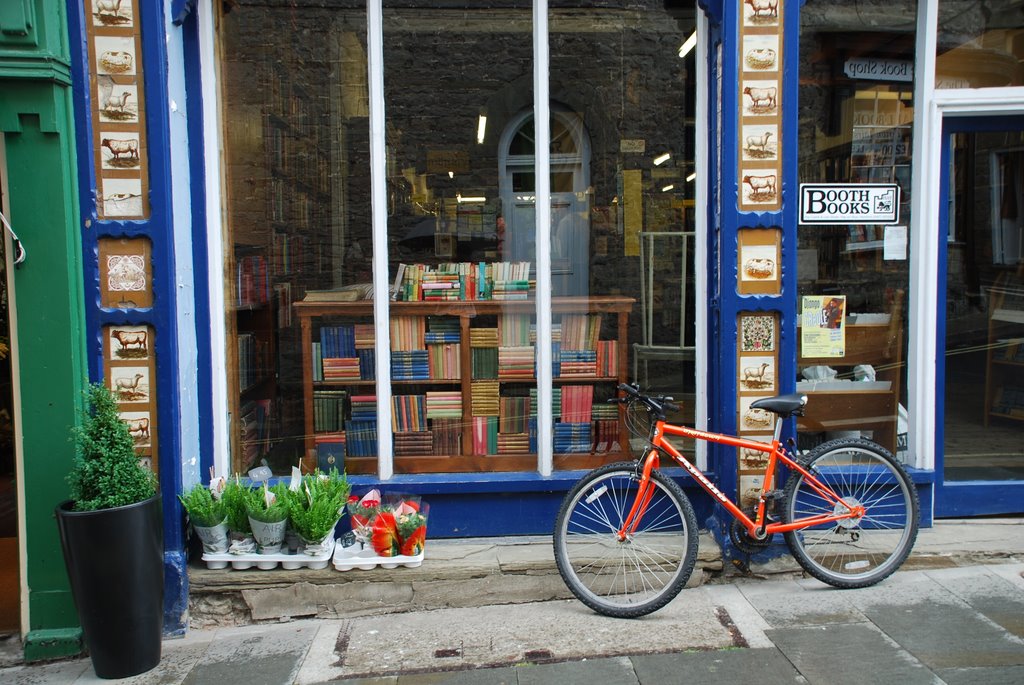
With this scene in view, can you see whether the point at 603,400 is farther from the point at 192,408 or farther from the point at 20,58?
the point at 20,58

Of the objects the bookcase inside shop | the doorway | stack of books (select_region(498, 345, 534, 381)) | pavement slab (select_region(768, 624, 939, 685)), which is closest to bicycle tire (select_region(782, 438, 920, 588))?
pavement slab (select_region(768, 624, 939, 685))

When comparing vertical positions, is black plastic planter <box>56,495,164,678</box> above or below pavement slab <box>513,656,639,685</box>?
above

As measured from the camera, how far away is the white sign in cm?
539

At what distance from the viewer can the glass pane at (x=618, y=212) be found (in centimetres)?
547

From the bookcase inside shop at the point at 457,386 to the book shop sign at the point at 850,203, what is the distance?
5.09 ft

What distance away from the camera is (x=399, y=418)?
538 centimetres

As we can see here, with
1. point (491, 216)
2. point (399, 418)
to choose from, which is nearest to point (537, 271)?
point (491, 216)

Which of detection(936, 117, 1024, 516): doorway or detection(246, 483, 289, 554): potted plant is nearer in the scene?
detection(246, 483, 289, 554): potted plant

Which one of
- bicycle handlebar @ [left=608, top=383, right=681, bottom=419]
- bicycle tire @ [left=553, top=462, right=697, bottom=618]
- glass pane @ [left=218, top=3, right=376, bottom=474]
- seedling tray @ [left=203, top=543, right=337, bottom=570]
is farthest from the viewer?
glass pane @ [left=218, top=3, right=376, bottom=474]

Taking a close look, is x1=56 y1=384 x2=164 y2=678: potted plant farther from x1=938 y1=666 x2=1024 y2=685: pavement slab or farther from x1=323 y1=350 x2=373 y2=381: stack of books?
x1=938 y1=666 x2=1024 y2=685: pavement slab

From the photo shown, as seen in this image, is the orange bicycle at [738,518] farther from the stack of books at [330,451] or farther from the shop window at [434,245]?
the stack of books at [330,451]

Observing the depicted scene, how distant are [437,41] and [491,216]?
3.94 ft

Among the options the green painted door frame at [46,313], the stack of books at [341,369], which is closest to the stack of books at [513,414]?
the stack of books at [341,369]

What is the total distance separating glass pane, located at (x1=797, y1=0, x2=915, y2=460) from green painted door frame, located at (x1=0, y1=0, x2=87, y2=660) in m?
4.21
